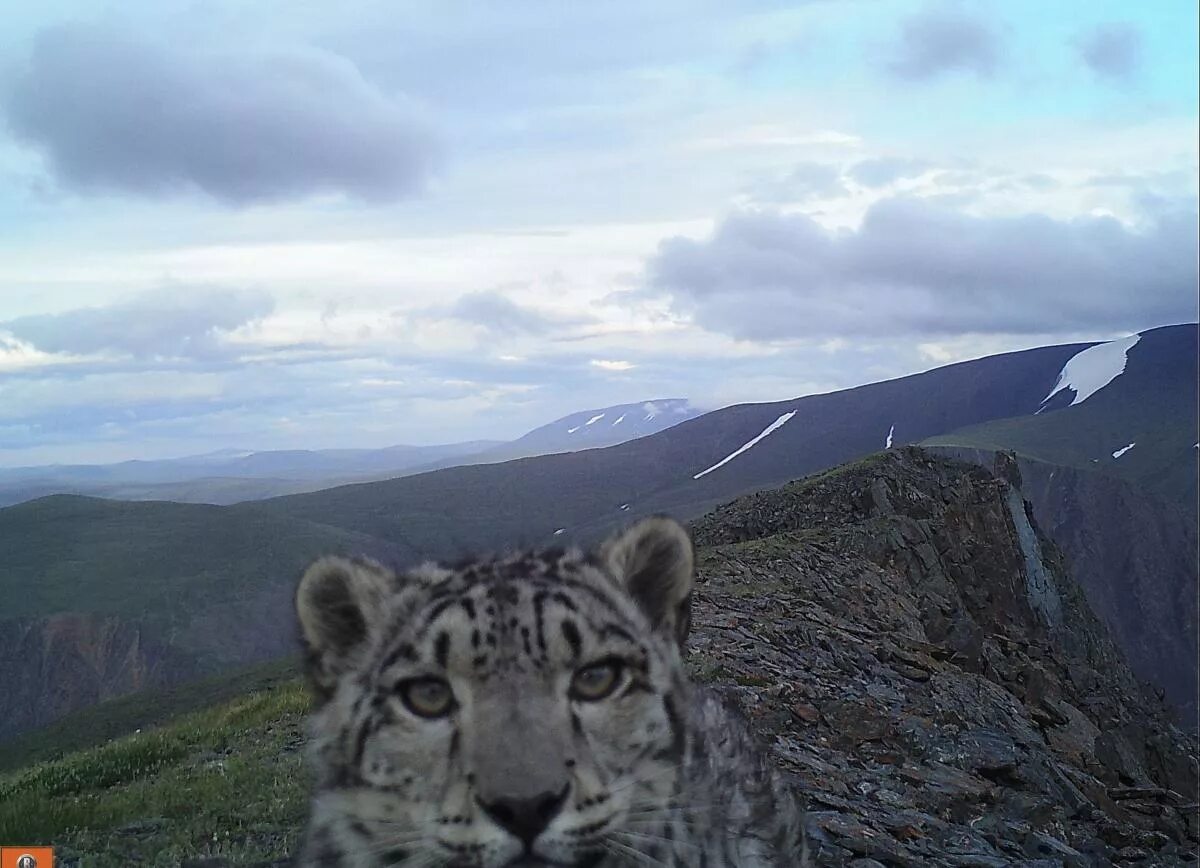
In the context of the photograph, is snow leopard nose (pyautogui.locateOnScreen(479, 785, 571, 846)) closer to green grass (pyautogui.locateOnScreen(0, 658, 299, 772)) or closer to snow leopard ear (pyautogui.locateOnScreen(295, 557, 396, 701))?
snow leopard ear (pyautogui.locateOnScreen(295, 557, 396, 701))

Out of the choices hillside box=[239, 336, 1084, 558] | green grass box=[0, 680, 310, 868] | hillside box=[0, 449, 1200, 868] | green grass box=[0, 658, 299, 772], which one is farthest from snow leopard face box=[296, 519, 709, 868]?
hillside box=[239, 336, 1084, 558]

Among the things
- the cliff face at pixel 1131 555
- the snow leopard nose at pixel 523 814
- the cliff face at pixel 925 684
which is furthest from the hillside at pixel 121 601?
the cliff face at pixel 1131 555

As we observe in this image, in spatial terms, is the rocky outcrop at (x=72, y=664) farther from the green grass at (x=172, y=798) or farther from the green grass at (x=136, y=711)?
the green grass at (x=172, y=798)

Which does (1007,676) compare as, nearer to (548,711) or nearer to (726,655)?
(726,655)

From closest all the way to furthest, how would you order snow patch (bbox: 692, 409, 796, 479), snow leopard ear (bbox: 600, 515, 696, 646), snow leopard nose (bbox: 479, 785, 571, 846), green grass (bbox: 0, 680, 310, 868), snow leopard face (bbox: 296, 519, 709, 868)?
snow leopard nose (bbox: 479, 785, 571, 846) < snow leopard face (bbox: 296, 519, 709, 868) < snow leopard ear (bbox: 600, 515, 696, 646) < green grass (bbox: 0, 680, 310, 868) < snow patch (bbox: 692, 409, 796, 479)

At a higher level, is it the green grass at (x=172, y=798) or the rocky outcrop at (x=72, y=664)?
the green grass at (x=172, y=798)

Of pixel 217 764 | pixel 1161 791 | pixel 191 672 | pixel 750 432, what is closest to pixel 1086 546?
pixel 750 432

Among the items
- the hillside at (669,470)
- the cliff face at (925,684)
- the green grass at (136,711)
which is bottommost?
the green grass at (136,711)
